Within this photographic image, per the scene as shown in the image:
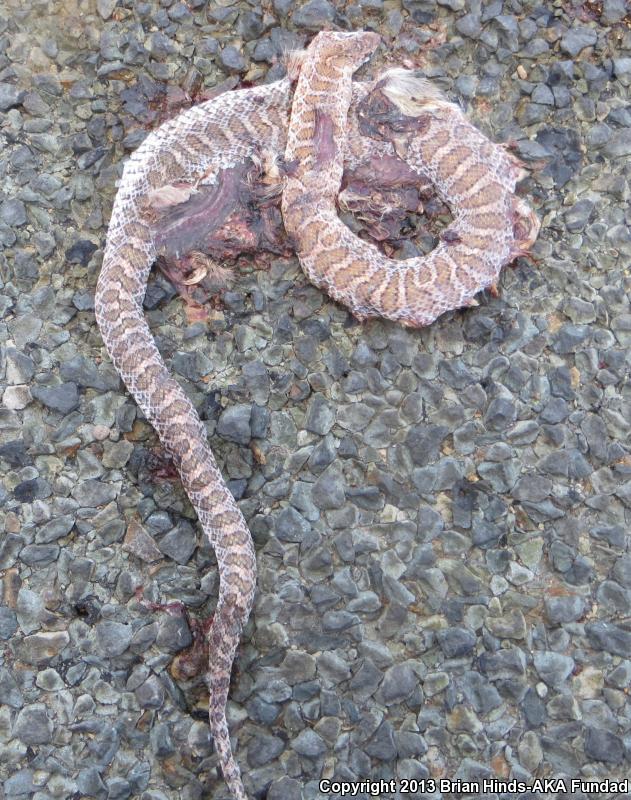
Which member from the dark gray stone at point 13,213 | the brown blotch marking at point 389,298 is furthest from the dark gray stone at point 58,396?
the brown blotch marking at point 389,298

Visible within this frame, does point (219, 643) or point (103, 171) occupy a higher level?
point (103, 171)

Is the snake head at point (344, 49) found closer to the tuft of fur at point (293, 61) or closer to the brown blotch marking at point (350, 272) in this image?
the tuft of fur at point (293, 61)

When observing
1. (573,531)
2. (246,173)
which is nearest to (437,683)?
(573,531)

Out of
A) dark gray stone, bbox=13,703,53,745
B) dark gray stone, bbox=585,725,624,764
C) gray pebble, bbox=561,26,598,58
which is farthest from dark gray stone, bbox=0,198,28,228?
dark gray stone, bbox=585,725,624,764

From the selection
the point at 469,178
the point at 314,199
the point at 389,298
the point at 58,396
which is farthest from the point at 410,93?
the point at 58,396

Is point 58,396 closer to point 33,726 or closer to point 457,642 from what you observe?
point 33,726

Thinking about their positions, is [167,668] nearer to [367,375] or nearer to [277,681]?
[277,681]

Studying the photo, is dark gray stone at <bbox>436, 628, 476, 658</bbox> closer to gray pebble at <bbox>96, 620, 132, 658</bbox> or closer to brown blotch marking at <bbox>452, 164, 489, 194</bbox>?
gray pebble at <bbox>96, 620, 132, 658</bbox>
